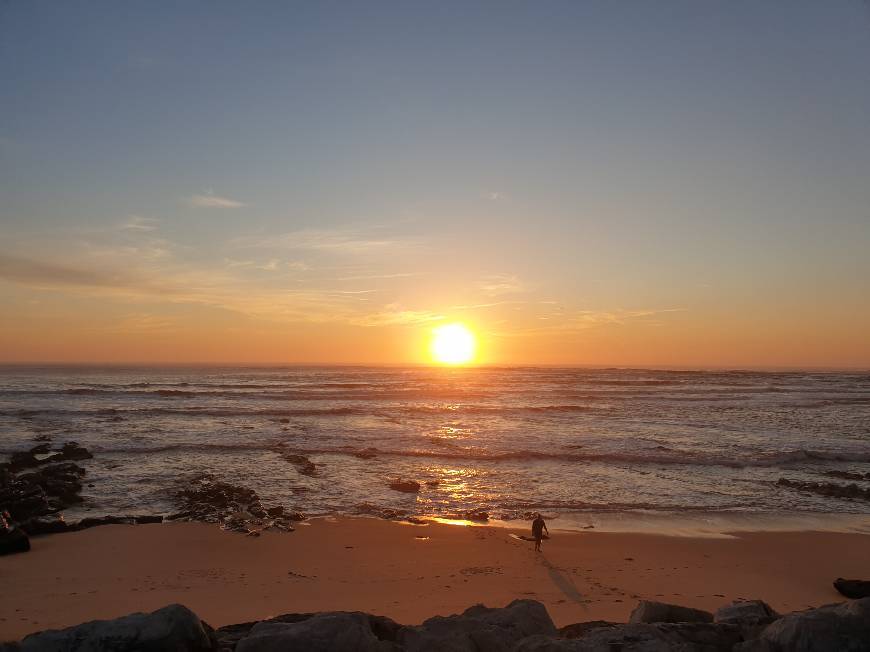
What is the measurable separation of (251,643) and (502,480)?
16.1 m

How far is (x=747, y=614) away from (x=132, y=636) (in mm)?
7422

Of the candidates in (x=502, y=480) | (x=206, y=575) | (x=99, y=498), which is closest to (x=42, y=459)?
(x=99, y=498)

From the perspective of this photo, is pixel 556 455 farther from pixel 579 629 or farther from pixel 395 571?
pixel 579 629

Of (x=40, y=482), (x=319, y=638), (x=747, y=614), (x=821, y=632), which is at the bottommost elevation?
(x=40, y=482)

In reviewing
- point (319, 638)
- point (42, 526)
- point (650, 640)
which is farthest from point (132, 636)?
point (42, 526)

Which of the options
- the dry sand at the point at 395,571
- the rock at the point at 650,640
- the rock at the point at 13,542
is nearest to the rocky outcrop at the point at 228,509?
the dry sand at the point at 395,571

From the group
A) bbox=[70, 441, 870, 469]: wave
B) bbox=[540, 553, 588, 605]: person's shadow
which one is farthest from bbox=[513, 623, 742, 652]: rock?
bbox=[70, 441, 870, 469]: wave

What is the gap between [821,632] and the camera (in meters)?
5.78

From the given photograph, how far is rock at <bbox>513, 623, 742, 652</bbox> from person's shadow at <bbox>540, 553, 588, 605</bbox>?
12.5 feet

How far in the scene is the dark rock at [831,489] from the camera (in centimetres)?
1916

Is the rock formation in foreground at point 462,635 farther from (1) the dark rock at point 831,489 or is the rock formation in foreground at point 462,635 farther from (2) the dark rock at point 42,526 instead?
(1) the dark rock at point 831,489

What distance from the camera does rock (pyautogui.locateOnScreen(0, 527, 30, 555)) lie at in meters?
12.3

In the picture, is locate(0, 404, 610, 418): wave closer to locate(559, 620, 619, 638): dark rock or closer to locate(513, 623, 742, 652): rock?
locate(559, 620, 619, 638): dark rock

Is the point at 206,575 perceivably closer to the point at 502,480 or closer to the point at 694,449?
the point at 502,480
